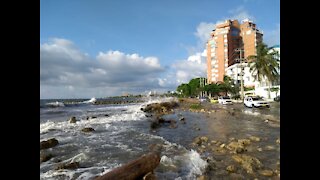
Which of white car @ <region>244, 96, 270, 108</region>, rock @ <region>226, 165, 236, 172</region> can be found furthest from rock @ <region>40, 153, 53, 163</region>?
white car @ <region>244, 96, 270, 108</region>

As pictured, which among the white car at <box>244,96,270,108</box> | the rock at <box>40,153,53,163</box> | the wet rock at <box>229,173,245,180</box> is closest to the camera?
the wet rock at <box>229,173,245,180</box>

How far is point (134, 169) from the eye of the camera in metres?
6.50

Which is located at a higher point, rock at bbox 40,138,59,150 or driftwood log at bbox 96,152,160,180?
driftwood log at bbox 96,152,160,180

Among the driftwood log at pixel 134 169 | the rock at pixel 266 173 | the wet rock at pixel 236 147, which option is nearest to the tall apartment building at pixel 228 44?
the wet rock at pixel 236 147

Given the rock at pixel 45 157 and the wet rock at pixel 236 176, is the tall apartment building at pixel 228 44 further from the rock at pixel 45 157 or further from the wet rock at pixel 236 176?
the wet rock at pixel 236 176

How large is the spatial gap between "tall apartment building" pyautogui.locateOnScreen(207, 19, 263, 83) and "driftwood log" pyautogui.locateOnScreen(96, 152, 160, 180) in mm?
99964

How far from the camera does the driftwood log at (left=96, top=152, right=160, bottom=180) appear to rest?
5.96 metres

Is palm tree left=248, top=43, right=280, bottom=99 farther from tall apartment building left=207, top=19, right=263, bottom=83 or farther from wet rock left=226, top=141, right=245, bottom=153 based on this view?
tall apartment building left=207, top=19, right=263, bottom=83

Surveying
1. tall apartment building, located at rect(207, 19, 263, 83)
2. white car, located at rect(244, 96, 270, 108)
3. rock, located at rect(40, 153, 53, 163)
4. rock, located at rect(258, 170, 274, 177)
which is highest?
tall apartment building, located at rect(207, 19, 263, 83)
